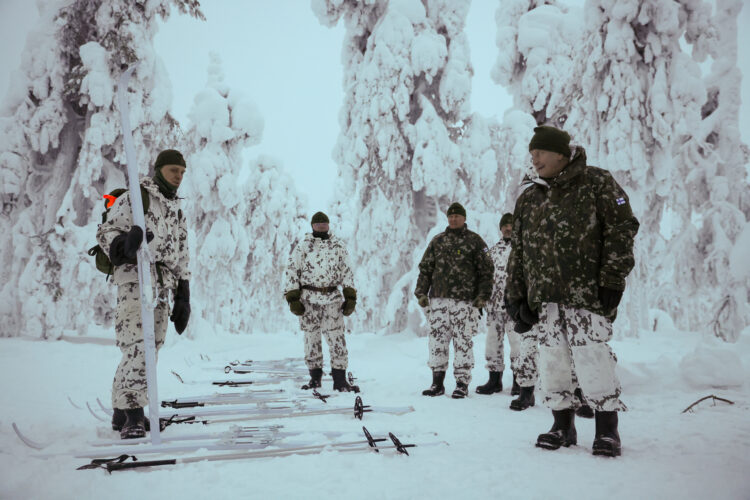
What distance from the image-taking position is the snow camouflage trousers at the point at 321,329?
5547 millimetres

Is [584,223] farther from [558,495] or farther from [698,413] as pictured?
[698,413]

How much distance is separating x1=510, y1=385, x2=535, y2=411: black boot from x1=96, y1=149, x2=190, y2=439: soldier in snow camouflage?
10.1ft

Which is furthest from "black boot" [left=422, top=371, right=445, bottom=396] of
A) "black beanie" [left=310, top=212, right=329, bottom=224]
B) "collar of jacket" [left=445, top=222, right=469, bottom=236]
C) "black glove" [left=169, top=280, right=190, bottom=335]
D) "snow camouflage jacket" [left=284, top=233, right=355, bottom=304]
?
"black glove" [left=169, top=280, right=190, bottom=335]

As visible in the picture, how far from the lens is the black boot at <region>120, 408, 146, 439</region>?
3049mm

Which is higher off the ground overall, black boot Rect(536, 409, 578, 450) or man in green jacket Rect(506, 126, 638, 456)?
man in green jacket Rect(506, 126, 638, 456)

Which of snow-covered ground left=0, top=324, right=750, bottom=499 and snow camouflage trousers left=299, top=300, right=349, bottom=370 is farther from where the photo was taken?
snow camouflage trousers left=299, top=300, right=349, bottom=370

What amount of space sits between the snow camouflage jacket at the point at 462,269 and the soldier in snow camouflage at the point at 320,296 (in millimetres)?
1028

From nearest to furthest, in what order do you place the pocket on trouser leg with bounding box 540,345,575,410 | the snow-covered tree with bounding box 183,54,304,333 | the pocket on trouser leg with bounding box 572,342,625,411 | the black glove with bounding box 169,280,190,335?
the pocket on trouser leg with bounding box 572,342,625,411
the pocket on trouser leg with bounding box 540,345,575,410
the black glove with bounding box 169,280,190,335
the snow-covered tree with bounding box 183,54,304,333

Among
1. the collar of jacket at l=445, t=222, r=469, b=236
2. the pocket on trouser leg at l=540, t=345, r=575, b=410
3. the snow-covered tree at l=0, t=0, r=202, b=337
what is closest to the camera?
the pocket on trouser leg at l=540, t=345, r=575, b=410

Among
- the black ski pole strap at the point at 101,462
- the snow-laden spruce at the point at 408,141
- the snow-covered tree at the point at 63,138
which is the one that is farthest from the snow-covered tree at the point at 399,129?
the black ski pole strap at the point at 101,462

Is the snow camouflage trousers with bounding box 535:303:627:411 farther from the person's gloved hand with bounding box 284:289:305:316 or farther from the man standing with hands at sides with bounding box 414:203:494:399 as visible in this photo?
the person's gloved hand with bounding box 284:289:305:316

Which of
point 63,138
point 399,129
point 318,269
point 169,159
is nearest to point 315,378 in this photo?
point 318,269

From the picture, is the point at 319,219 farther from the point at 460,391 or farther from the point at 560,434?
the point at 560,434

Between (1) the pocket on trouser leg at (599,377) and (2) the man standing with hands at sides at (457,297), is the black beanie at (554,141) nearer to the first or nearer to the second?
(1) the pocket on trouser leg at (599,377)
